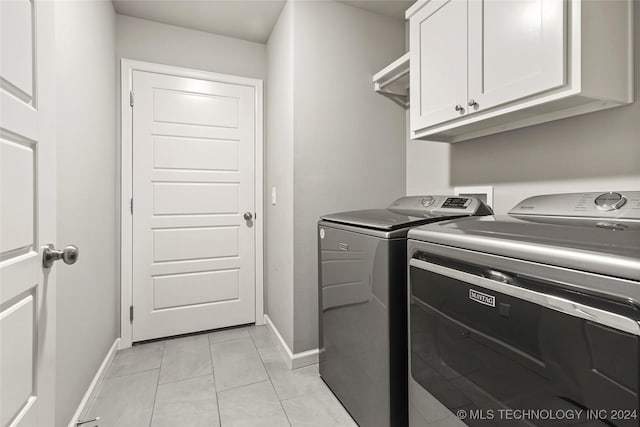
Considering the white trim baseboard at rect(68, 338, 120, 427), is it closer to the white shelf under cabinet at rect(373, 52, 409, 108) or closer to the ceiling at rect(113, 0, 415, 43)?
the ceiling at rect(113, 0, 415, 43)

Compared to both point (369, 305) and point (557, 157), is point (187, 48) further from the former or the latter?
point (557, 157)

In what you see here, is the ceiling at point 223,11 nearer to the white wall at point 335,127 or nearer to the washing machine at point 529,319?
the white wall at point 335,127

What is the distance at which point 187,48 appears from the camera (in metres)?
2.55

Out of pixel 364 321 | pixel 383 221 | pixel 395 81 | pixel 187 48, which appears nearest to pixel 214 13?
pixel 187 48

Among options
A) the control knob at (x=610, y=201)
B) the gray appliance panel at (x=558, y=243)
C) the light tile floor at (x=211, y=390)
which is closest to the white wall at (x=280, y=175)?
the light tile floor at (x=211, y=390)

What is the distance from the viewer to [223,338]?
8.28ft

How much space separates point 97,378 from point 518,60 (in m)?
2.68

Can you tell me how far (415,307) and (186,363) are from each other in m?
1.73

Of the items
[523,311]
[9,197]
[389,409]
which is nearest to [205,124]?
[9,197]

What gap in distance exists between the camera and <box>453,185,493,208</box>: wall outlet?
5.51ft

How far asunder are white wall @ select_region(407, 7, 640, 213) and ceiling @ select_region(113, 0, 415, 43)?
3.69 feet

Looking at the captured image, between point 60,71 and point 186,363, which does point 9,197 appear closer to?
point 60,71

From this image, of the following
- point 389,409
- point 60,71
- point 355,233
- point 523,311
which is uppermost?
point 60,71

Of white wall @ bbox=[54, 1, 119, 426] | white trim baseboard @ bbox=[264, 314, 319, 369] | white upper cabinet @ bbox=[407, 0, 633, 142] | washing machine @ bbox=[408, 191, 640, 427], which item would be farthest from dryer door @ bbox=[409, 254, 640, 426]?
white wall @ bbox=[54, 1, 119, 426]
